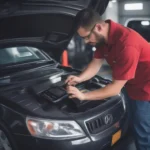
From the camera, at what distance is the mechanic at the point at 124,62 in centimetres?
203

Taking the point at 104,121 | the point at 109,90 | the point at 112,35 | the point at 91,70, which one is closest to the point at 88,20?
the point at 112,35

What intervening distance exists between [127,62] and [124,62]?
2 centimetres

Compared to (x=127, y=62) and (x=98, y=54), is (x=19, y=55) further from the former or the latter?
(x=127, y=62)

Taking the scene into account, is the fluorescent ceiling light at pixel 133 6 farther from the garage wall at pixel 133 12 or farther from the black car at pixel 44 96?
the black car at pixel 44 96

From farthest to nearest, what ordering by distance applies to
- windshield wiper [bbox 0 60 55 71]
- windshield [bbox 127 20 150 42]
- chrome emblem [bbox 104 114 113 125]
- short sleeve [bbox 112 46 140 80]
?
windshield [bbox 127 20 150 42], windshield wiper [bbox 0 60 55 71], chrome emblem [bbox 104 114 113 125], short sleeve [bbox 112 46 140 80]

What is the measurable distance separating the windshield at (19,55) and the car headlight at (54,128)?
1076 mm

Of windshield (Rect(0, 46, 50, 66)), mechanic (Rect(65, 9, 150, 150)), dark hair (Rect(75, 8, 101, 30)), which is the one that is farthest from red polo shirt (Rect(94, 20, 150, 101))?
windshield (Rect(0, 46, 50, 66))

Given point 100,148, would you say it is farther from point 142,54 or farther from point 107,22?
point 107,22

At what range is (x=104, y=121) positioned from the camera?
7.80 feet

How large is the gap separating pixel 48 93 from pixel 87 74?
0.49 meters

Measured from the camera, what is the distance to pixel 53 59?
3537 millimetres

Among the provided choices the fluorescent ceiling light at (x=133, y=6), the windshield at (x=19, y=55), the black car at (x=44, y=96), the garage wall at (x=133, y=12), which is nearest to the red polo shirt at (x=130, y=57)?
the black car at (x=44, y=96)

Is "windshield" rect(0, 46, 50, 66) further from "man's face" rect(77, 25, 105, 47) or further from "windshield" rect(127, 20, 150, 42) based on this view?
"windshield" rect(127, 20, 150, 42)

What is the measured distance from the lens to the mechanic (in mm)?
2025
